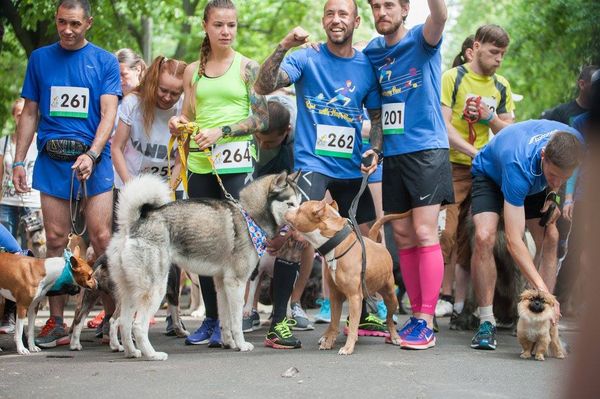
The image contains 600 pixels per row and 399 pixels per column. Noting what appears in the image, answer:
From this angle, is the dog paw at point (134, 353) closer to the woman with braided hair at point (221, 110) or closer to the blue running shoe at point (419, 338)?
the woman with braided hair at point (221, 110)

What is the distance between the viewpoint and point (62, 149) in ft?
22.6

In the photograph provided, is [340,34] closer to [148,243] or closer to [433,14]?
[433,14]

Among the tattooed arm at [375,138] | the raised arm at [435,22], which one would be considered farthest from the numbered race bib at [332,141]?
the raised arm at [435,22]

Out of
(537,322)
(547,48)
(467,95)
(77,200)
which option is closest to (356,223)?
(537,322)

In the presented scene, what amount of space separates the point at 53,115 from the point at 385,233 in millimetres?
4944

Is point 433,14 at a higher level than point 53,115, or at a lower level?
higher

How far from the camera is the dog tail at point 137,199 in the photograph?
597 cm

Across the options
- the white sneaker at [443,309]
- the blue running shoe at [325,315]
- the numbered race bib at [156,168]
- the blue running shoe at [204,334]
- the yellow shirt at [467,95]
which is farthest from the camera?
the white sneaker at [443,309]

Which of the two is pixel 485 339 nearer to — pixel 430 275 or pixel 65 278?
pixel 430 275

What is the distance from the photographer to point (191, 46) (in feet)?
70.4

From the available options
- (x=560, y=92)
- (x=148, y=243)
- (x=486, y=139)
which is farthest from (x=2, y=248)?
(x=560, y=92)

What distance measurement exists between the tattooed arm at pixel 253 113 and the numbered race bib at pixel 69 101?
1.23 metres

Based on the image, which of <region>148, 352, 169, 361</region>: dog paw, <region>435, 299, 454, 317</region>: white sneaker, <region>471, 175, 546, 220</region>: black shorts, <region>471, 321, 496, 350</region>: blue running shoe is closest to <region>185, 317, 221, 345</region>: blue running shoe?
<region>148, 352, 169, 361</region>: dog paw

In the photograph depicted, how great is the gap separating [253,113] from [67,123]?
1.51m
